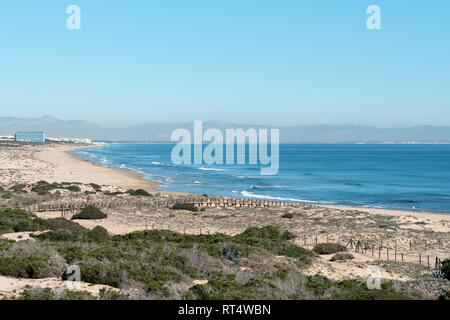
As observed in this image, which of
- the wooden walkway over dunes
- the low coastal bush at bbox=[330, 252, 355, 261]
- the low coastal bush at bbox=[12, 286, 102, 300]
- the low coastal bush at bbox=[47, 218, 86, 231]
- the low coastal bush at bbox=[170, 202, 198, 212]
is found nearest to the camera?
the low coastal bush at bbox=[12, 286, 102, 300]

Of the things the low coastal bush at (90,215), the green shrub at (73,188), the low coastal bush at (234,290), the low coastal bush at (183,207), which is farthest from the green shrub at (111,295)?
the green shrub at (73,188)

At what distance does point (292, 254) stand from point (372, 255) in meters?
5.61

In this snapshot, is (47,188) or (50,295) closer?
(50,295)

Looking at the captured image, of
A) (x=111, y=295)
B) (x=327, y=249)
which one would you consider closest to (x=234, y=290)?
(x=111, y=295)

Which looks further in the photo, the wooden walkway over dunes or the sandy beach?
the wooden walkway over dunes

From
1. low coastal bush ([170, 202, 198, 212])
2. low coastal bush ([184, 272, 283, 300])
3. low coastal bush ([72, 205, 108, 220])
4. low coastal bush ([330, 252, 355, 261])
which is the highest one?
low coastal bush ([184, 272, 283, 300])

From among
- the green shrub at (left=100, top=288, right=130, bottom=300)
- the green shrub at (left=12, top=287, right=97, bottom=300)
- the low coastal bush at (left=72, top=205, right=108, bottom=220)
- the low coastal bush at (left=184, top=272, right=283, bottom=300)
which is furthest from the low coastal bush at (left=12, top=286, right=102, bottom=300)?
the low coastal bush at (left=72, top=205, right=108, bottom=220)

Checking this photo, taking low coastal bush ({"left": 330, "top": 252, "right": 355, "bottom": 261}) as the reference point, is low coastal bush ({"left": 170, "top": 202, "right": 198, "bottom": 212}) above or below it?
below

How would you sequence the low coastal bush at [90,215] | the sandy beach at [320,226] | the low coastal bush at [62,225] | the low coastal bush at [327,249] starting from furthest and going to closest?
1. the low coastal bush at [90,215]
2. the low coastal bush at [62,225]
3. the low coastal bush at [327,249]
4. the sandy beach at [320,226]

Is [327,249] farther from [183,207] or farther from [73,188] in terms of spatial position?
[73,188]

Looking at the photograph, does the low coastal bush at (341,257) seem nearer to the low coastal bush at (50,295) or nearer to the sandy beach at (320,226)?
the sandy beach at (320,226)

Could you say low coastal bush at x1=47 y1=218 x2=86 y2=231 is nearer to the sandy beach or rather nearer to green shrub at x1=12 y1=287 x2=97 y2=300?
the sandy beach

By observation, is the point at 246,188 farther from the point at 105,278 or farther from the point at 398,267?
the point at 105,278
